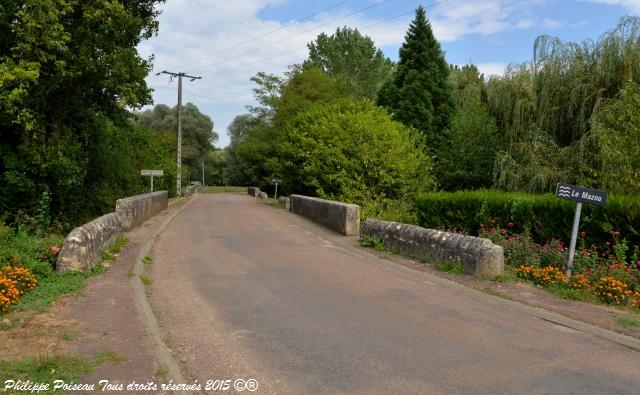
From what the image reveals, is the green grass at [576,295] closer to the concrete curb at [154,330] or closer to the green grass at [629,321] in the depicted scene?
the green grass at [629,321]

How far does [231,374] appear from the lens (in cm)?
476

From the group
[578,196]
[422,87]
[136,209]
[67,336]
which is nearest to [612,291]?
[578,196]

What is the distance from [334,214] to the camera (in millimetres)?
16812

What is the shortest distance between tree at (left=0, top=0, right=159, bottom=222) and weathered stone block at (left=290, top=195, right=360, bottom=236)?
7.13 meters

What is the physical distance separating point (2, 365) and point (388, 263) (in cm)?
748

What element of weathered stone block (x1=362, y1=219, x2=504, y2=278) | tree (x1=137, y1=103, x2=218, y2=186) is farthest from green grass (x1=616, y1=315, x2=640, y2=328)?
tree (x1=137, y1=103, x2=218, y2=186)

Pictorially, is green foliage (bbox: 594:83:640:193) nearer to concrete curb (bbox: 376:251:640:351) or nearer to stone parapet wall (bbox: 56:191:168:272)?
concrete curb (bbox: 376:251:640:351)

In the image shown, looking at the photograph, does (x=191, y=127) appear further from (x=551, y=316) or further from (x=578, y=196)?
(x=551, y=316)

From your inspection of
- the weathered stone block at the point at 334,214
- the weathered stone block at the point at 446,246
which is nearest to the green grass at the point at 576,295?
the weathered stone block at the point at 446,246

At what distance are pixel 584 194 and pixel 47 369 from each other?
7857mm

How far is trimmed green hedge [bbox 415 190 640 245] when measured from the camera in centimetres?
917

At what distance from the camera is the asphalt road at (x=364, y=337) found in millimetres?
4672

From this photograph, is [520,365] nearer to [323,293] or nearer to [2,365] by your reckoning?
[323,293]

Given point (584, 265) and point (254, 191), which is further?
point (254, 191)
